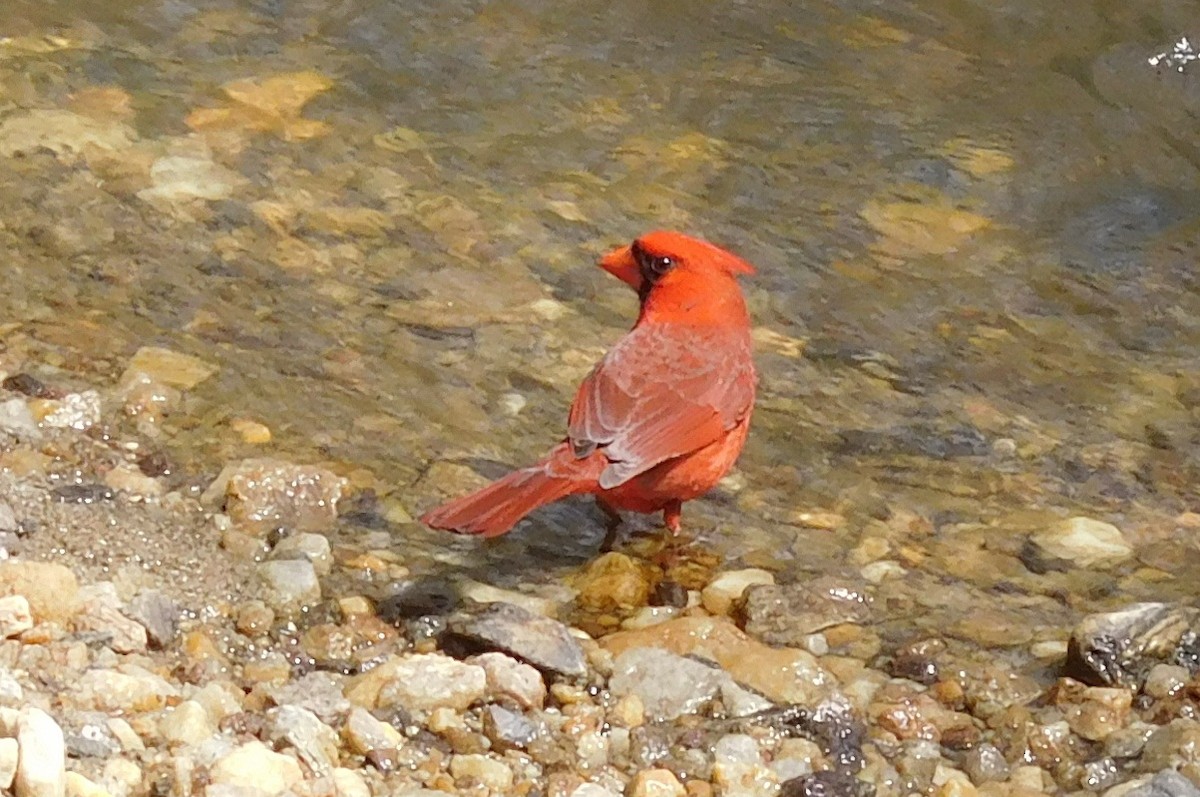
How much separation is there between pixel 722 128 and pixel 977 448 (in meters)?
2.25

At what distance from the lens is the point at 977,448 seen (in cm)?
511

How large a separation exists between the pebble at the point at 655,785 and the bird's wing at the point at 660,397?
84 centimetres

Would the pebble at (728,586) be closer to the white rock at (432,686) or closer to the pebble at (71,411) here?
the white rock at (432,686)

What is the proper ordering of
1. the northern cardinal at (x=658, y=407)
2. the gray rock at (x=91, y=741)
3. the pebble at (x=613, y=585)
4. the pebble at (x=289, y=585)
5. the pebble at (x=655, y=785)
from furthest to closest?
the pebble at (x=613, y=585) < the northern cardinal at (x=658, y=407) < the pebble at (x=289, y=585) < the pebble at (x=655, y=785) < the gray rock at (x=91, y=741)

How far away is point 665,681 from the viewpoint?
386 centimetres

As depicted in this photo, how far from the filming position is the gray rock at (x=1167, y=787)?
11.1ft

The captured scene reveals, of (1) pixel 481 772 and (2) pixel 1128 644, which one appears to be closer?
(1) pixel 481 772

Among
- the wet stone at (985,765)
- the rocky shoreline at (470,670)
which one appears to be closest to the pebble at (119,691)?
the rocky shoreline at (470,670)

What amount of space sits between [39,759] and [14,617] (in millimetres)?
711

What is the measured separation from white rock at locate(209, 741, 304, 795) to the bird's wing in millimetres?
1237

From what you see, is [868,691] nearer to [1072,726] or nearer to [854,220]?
[1072,726]

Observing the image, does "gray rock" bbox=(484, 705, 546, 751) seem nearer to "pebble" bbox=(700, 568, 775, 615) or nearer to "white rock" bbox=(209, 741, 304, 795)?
"white rock" bbox=(209, 741, 304, 795)

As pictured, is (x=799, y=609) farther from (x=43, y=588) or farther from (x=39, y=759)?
(x=39, y=759)

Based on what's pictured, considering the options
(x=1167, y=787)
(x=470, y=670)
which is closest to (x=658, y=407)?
(x=470, y=670)
